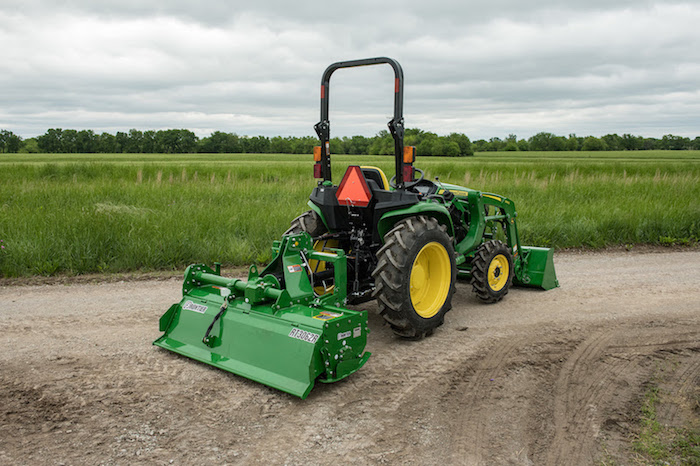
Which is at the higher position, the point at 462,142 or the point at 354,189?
the point at 462,142

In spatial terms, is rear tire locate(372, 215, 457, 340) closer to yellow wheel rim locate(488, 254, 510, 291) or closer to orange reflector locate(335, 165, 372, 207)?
orange reflector locate(335, 165, 372, 207)

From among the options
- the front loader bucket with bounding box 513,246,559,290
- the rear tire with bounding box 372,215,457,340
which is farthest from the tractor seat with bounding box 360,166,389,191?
the front loader bucket with bounding box 513,246,559,290

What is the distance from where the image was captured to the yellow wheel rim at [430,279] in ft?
16.0

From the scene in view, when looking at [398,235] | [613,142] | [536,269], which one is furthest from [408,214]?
[613,142]

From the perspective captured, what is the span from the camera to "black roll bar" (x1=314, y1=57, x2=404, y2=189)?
446 cm

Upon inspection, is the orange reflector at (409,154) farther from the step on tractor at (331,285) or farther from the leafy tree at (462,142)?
the leafy tree at (462,142)

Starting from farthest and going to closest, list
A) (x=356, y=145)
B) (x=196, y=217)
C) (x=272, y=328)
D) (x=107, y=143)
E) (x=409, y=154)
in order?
(x=107, y=143), (x=356, y=145), (x=196, y=217), (x=409, y=154), (x=272, y=328)

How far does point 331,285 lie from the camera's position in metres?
5.04

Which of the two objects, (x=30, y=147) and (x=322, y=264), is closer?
(x=322, y=264)

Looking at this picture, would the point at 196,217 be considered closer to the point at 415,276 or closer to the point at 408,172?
the point at 415,276

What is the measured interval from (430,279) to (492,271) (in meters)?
1.21

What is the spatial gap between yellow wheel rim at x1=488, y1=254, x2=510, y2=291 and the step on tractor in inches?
4.2

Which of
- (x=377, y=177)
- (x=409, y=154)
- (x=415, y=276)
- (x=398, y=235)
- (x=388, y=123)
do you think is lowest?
(x=415, y=276)

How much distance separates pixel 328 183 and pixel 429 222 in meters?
1.12
